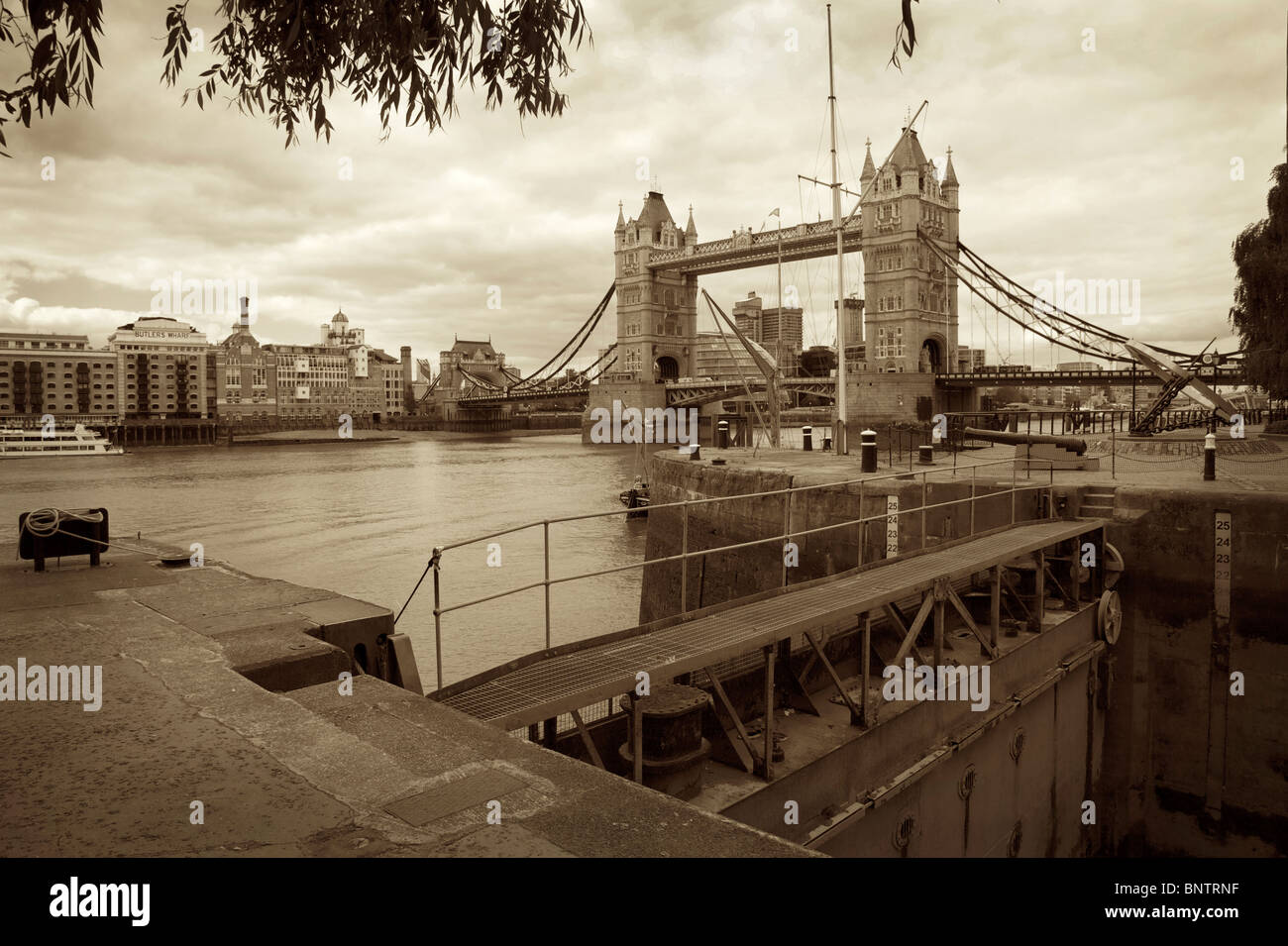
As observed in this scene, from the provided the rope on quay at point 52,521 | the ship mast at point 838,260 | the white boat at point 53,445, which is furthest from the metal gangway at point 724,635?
the white boat at point 53,445

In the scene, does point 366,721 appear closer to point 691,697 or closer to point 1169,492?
point 691,697

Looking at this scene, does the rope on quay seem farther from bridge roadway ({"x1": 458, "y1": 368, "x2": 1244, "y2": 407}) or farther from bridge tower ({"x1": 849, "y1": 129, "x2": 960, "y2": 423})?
bridge tower ({"x1": 849, "y1": 129, "x2": 960, "y2": 423})


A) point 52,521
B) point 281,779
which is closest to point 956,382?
point 52,521

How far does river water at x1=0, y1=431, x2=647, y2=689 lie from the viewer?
69.8 ft

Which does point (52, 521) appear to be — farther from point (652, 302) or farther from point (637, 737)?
point (652, 302)

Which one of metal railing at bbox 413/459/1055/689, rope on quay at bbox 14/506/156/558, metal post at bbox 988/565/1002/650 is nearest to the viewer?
metal railing at bbox 413/459/1055/689

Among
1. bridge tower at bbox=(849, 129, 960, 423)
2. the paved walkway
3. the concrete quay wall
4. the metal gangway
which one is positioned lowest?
the concrete quay wall

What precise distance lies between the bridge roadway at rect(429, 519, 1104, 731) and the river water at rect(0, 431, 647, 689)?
880 cm

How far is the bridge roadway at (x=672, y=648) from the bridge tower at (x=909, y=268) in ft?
227

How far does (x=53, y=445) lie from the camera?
7612cm

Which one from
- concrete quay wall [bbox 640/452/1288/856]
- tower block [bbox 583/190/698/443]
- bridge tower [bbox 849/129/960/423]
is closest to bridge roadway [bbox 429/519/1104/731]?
concrete quay wall [bbox 640/452/1288/856]

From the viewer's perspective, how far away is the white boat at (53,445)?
245 ft

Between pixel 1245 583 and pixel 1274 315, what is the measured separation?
2050cm
